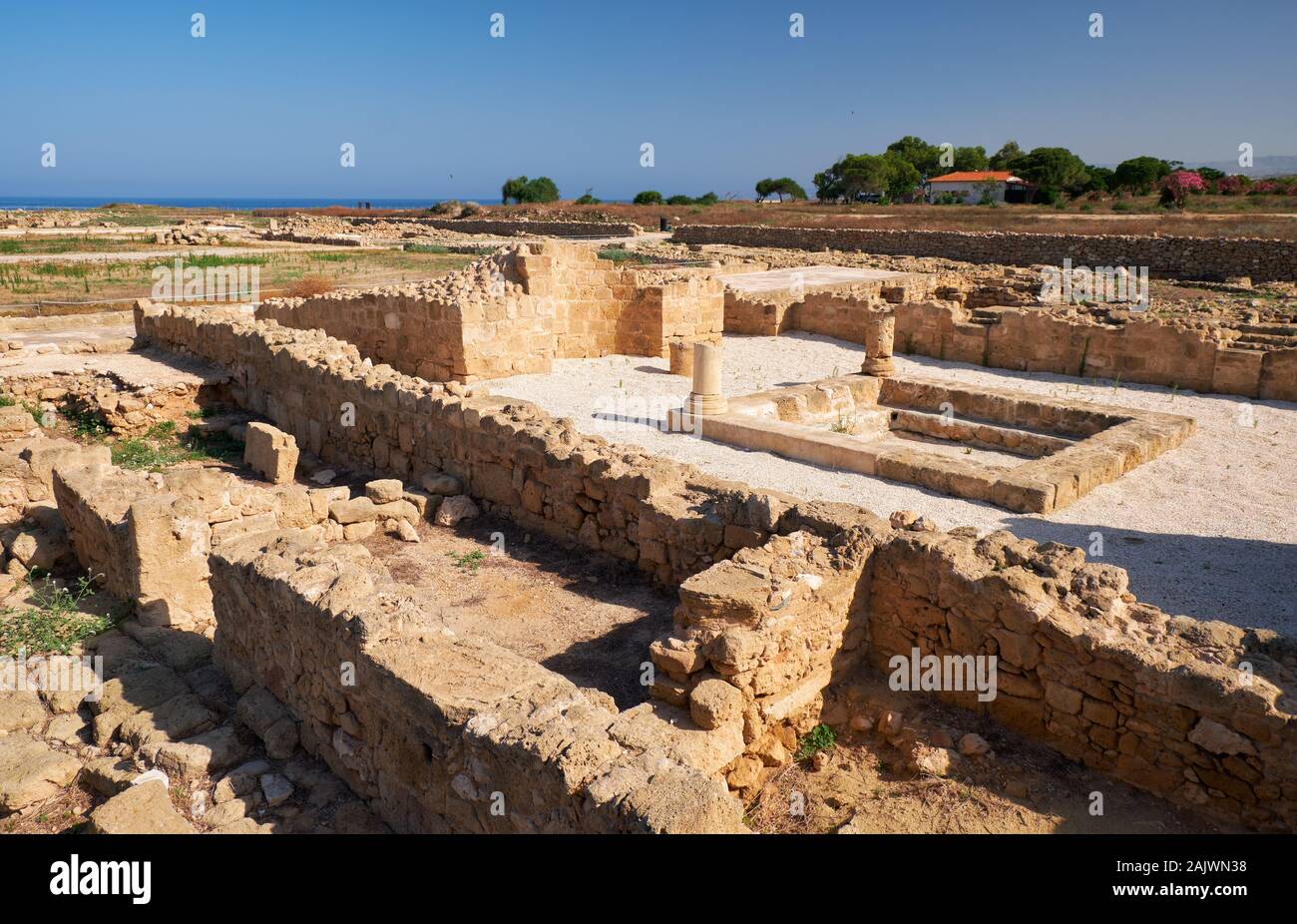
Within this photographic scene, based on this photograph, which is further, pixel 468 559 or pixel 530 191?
pixel 530 191

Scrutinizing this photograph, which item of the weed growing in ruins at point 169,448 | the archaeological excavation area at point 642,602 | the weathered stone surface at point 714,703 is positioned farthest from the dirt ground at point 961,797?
the weed growing in ruins at point 169,448

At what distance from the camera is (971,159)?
2672 inches

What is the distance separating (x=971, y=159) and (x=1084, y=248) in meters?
43.1

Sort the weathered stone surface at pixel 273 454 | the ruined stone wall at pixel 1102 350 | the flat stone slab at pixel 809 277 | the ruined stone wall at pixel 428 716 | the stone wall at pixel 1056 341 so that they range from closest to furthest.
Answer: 1. the ruined stone wall at pixel 428 716
2. the weathered stone surface at pixel 273 454
3. the ruined stone wall at pixel 1102 350
4. the stone wall at pixel 1056 341
5. the flat stone slab at pixel 809 277

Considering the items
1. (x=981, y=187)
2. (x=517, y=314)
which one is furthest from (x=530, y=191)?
(x=517, y=314)

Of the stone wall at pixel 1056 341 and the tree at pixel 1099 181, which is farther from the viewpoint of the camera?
the tree at pixel 1099 181

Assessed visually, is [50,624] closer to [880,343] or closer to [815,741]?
[815,741]

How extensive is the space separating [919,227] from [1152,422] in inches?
1151

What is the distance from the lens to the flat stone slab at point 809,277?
23408 millimetres

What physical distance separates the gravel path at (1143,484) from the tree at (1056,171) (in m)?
47.4

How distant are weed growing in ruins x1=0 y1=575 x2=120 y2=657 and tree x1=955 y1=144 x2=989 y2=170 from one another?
71751 mm

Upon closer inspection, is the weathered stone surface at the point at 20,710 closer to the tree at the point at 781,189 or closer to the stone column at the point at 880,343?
the stone column at the point at 880,343
